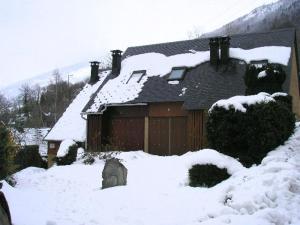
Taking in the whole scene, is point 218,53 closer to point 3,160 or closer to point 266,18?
point 3,160

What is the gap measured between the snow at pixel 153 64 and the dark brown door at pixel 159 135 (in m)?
2.05

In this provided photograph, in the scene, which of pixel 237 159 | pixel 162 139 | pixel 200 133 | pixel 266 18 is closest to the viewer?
pixel 237 159

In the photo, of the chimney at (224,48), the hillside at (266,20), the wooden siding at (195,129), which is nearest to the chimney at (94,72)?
the chimney at (224,48)

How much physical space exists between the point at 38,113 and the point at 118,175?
62303 mm

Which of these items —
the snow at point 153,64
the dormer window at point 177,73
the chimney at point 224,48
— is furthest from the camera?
the dormer window at point 177,73

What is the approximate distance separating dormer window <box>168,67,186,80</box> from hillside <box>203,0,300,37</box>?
83.9ft

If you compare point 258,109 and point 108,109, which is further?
point 108,109

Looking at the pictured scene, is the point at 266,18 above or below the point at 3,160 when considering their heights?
above

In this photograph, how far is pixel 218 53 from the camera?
26625 millimetres

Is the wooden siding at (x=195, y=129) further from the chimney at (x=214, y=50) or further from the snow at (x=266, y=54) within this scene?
the snow at (x=266, y=54)

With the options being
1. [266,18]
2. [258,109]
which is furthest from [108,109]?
[266,18]

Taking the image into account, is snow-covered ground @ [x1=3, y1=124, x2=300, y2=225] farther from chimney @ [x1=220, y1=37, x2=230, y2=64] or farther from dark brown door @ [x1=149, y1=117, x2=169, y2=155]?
chimney @ [x1=220, y1=37, x2=230, y2=64]

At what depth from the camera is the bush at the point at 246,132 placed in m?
12.9

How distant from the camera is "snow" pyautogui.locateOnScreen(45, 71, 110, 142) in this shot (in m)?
31.0
